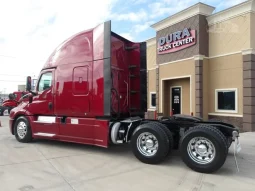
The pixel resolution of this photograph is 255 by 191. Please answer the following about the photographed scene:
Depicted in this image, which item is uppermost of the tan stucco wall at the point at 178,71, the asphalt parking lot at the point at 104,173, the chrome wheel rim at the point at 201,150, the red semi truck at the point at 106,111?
the tan stucco wall at the point at 178,71

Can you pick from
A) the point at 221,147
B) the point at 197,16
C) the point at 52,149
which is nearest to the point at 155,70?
the point at 197,16

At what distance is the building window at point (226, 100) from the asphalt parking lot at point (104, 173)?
495 centimetres

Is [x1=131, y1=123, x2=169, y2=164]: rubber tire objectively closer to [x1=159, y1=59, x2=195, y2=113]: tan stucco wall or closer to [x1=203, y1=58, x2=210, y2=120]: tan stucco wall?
[x1=203, y1=58, x2=210, y2=120]: tan stucco wall

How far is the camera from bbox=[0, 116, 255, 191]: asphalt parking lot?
13.8ft

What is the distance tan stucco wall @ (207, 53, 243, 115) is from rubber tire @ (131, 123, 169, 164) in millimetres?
7275

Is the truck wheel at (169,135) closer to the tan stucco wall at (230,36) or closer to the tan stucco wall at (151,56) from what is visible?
the tan stucco wall at (230,36)

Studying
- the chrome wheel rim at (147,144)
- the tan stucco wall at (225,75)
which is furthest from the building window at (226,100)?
the chrome wheel rim at (147,144)

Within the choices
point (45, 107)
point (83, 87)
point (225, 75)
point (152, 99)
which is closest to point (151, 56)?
point (152, 99)

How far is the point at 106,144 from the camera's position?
6.25 meters

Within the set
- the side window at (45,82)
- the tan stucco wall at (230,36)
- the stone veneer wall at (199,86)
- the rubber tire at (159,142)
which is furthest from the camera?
the stone veneer wall at (199,86)

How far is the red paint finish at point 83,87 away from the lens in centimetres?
648

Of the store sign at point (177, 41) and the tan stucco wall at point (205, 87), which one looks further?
the store sign at point (177, 41)

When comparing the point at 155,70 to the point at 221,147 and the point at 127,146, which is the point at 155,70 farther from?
the point at 221,147

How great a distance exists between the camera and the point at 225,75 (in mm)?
11906
